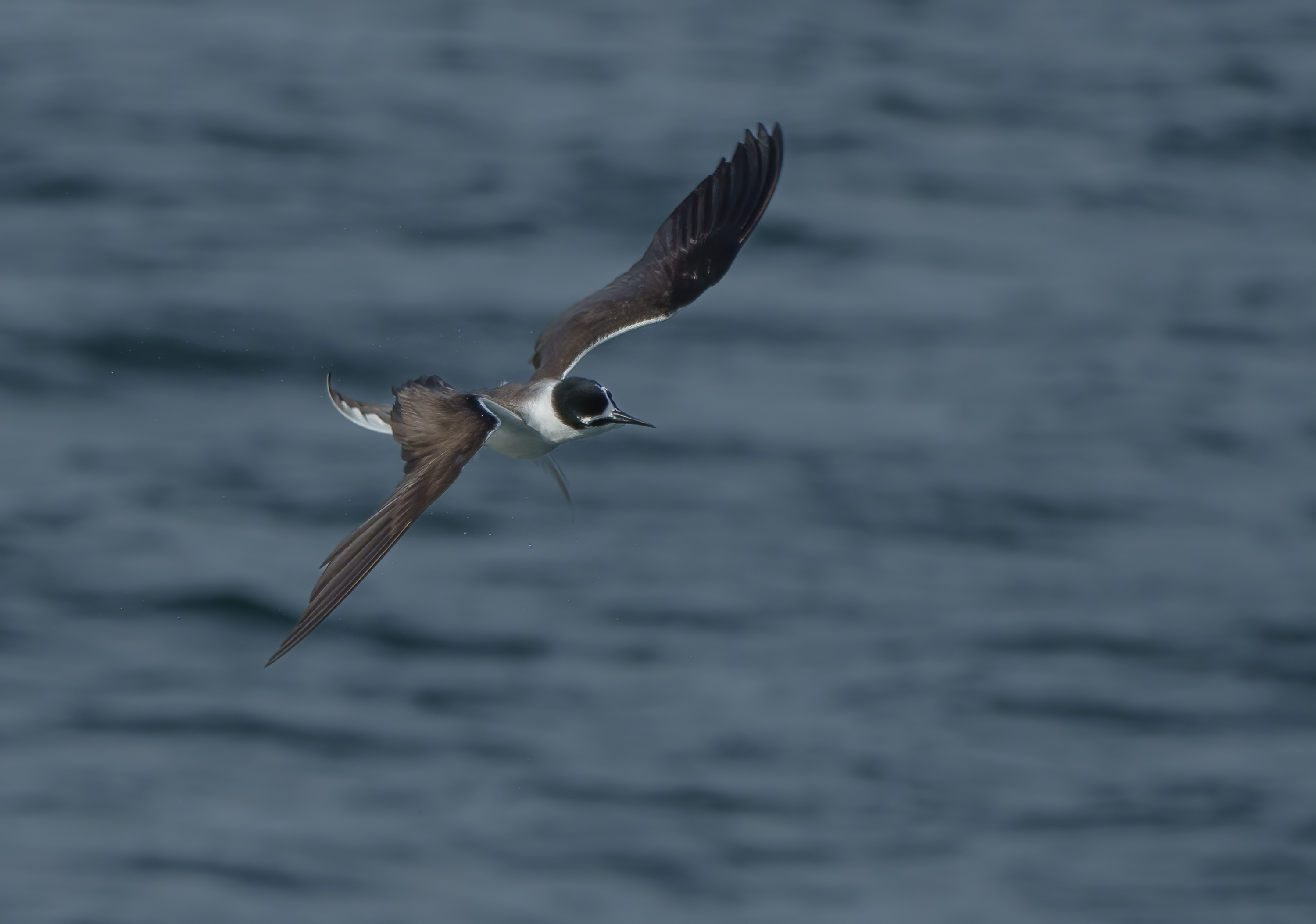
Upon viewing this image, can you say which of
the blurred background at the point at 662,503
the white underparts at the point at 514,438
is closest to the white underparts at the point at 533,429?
the white underparts at the point at 514,438

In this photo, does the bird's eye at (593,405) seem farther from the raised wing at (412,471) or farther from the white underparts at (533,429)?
the raised wing at (412,471)

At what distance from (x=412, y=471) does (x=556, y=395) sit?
97 centimetres

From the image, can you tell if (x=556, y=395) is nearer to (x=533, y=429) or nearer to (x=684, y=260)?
(x=533, y=429)

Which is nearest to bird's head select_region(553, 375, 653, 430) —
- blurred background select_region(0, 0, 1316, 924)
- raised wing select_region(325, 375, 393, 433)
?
raised wing select_region(325, 375, 393, 433)

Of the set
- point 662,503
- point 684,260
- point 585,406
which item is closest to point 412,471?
point 585,406

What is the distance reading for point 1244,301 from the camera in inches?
813

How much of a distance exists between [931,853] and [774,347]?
6085 millimetres

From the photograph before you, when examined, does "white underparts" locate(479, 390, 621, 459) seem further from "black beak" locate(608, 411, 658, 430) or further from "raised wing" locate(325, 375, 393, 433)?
"raised wing" locate(325, 375, 393, 433)

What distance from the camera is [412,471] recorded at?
302 inches

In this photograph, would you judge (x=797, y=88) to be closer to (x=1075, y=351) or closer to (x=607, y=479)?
(x=1075, y=351)

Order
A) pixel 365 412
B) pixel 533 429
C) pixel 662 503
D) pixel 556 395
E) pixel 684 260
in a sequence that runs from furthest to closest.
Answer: pixel 662 503 → pixel 684 260 → pixel 365 412 → pixel 533 429 → pixel 556 395

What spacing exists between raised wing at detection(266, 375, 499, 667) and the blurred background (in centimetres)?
619

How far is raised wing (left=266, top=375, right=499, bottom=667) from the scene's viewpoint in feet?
22.6

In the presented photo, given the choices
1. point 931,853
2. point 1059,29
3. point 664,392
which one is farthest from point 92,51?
point 931,853
